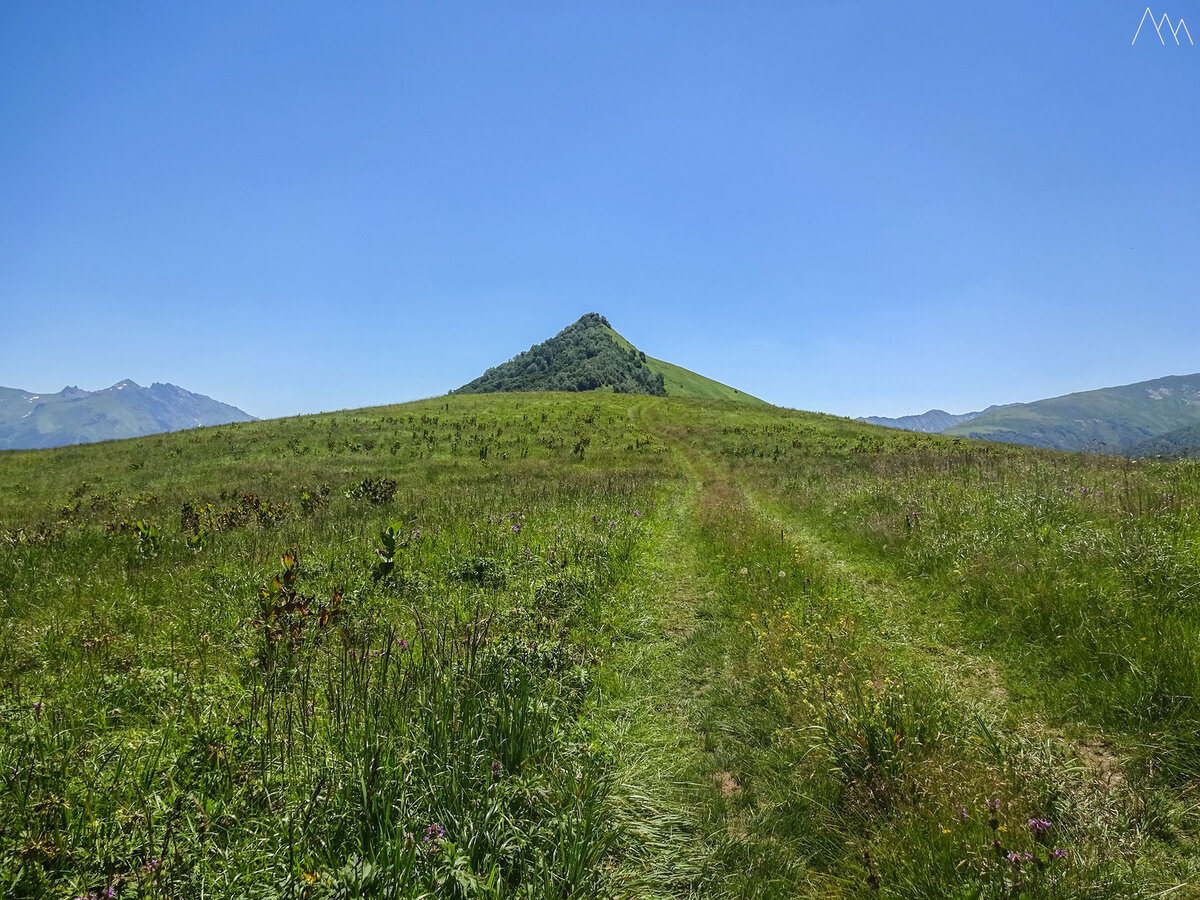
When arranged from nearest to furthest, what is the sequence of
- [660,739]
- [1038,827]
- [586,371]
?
1. [1038,827]
2. [660,739]
3. [586,371]

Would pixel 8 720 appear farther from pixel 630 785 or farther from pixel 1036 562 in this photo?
pixel 1036 562

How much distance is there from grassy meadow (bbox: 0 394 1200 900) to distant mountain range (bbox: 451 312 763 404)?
345 ft

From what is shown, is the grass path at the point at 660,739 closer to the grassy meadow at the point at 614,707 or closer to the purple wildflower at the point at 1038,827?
the grassy meadow at the point at 614,707

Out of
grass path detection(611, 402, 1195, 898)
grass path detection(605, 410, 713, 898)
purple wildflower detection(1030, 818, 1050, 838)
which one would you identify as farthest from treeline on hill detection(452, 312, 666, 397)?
purple wildflower detection(1030, 818, 1050, 838)

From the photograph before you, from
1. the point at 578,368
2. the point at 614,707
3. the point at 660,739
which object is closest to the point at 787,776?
the point at 660,739

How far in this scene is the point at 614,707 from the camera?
514 cm

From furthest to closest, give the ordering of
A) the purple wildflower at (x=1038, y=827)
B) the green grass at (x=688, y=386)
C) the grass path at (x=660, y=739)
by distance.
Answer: the green grass at (x=688, y=386) → the grass path at (x=660, y=739) → the purple wildflower at (x=1038, y=827)

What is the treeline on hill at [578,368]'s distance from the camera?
12681 centimetres

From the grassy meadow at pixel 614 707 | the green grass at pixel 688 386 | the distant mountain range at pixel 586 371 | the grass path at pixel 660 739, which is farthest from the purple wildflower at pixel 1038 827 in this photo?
the green grass at pixel 688 386

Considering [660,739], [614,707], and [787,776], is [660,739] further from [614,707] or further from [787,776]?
[787,776]

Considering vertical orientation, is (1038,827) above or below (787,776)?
above

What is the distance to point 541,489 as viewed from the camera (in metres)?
17.8

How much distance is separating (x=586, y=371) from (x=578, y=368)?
790 centimetres

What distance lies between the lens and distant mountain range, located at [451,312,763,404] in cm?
12725
